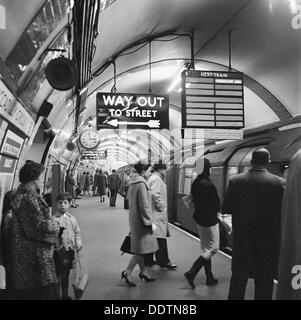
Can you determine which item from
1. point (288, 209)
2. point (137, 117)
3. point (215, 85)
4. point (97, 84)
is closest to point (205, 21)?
point (215, 85)

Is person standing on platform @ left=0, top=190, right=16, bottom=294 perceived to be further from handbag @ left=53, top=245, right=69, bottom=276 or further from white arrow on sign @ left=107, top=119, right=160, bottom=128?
white arrow on sign @ left=107, top=119, right=160, bottom=128

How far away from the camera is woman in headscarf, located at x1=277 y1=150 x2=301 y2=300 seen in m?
1.81

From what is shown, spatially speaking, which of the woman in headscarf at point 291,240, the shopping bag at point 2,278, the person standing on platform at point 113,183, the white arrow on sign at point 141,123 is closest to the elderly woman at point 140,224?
the shopping bag at point 2,278

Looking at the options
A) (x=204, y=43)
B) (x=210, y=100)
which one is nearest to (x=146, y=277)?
(x=210, y=100)

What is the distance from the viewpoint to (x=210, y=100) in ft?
22.6

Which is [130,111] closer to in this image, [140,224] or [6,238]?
[140,224]

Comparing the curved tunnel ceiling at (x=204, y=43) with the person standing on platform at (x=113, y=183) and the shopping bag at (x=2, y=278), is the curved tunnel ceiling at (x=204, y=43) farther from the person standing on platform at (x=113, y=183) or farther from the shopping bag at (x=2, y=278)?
the person standing on platform at (x=113, y=183)

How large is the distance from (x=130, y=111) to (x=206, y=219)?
3.17 m

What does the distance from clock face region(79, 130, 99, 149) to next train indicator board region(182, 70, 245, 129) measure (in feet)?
17.9

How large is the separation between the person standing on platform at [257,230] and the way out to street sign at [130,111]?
4.00 m

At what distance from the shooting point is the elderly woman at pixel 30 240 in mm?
2617

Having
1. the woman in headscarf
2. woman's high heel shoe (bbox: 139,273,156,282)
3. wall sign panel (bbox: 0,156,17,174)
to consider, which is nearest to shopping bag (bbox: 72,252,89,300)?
woman's high heel shoe (bbox: 139,273,156,282)

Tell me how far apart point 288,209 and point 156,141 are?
20173 millimetres
